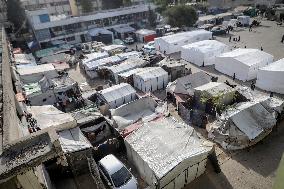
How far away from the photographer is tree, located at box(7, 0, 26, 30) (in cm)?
4872

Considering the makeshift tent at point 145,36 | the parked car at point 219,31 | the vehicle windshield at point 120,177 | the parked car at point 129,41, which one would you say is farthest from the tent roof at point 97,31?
the vehicle windshield at point 120,177

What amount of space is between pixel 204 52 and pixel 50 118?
20.5 metres

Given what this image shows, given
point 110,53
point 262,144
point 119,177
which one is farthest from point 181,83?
point 110,53

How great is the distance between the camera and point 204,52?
2903 cm

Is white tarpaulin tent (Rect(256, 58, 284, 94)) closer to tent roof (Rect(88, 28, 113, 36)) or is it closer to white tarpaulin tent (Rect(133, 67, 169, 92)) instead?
white tarpaulin tent (Rect(133, 67, 169, 92))

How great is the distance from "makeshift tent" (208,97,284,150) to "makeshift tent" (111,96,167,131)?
4.47 m

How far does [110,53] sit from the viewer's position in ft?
115

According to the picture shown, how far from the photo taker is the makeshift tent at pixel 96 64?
2911 centimetres

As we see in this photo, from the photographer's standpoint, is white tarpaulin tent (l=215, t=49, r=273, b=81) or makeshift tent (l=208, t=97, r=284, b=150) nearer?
makeshift tent (l=208, t=97, r=284, b=150)

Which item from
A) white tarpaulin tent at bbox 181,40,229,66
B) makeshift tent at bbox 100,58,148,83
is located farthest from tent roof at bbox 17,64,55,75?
white tarpaulin tent at bbox 181,40,229,66

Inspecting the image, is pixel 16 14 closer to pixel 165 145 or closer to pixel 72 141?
pixel 72 141

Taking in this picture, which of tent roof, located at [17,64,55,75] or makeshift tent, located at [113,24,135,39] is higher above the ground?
makeshift tent, located at [113,24,135,39]

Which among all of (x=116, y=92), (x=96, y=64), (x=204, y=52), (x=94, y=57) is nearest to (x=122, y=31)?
(x=94, y=57)

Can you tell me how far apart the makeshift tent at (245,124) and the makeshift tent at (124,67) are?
13.7 metres
